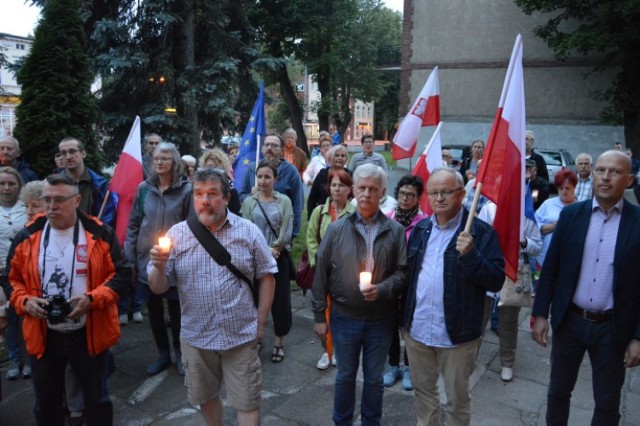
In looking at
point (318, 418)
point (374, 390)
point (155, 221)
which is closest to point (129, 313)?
point (155, 221)

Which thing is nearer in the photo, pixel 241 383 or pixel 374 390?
pixel 241 383

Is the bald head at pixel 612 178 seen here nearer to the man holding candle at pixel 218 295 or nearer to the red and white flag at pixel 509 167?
the red and white flag at pixel 509 167

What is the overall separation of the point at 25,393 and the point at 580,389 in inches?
196

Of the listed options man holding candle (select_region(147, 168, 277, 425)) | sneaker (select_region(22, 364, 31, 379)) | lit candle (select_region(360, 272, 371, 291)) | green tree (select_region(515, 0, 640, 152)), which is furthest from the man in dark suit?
green tree (select_region(515, 0, 640, 152))

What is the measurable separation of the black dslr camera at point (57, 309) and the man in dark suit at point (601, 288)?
3.14 meters

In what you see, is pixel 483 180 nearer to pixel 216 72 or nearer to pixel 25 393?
pixel 25 393

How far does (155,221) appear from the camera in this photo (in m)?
4.46

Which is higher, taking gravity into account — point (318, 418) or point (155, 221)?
point (155, 221)

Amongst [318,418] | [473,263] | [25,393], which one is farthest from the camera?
[25,393]

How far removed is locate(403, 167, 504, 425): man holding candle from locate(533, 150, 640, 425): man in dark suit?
52cm

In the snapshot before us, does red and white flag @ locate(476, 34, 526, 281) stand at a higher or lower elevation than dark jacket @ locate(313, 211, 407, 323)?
higher

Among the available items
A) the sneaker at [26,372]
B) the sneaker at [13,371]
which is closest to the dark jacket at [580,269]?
the sneaker at [26,372]

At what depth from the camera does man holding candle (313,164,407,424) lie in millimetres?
3326

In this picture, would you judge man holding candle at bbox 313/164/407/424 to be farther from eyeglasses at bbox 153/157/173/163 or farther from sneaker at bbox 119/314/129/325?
sneaker at bbox 119/314/129/325
